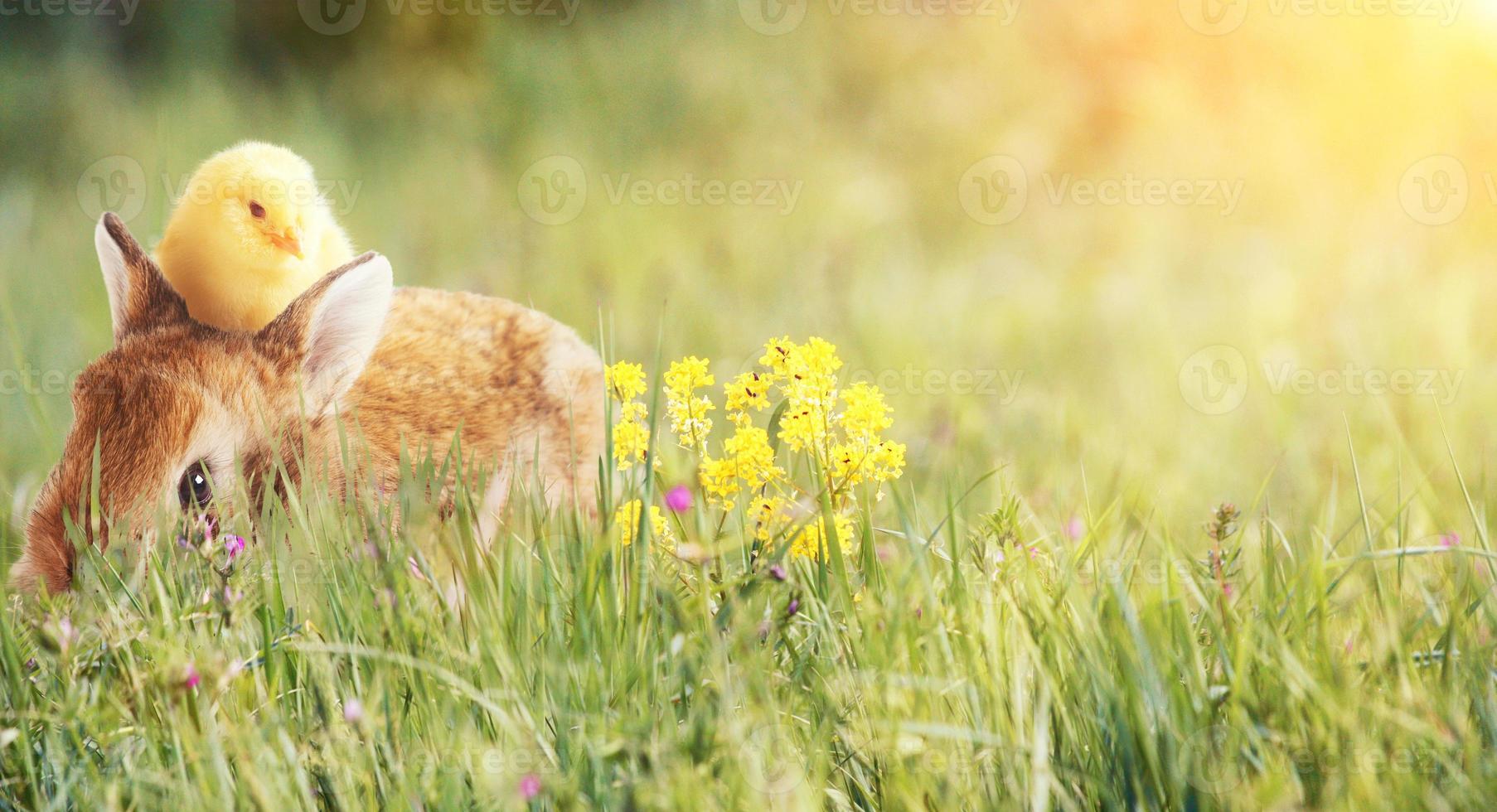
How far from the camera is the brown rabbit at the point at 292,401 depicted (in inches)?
100

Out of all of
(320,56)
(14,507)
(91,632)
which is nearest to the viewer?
(91,632)

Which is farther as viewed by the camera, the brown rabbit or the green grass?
the brown rabbit

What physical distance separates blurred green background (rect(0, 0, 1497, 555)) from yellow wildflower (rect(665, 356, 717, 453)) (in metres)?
1.73

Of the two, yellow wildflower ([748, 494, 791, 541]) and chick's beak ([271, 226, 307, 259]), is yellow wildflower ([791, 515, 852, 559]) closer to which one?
yellow wildflower ([748, 494, 791, 541])

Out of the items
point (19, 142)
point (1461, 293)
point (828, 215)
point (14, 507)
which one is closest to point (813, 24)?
point (828, 215)

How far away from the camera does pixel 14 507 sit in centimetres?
319

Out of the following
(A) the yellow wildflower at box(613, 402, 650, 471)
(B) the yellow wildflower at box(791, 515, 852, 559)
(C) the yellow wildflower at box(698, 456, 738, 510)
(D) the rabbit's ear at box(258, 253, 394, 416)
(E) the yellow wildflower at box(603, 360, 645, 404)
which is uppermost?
(D) the rabbit's ear at box(258, 253, 394, 416)

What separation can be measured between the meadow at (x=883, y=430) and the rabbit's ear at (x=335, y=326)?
0.37 m

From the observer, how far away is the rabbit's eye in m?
2.58

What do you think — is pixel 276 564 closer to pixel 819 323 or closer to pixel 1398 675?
pixel 1398 675

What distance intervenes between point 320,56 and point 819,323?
150 inches

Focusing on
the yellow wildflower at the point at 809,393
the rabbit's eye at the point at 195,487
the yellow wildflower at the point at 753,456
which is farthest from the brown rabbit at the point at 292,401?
the yellow wildflower at the point at 809,393

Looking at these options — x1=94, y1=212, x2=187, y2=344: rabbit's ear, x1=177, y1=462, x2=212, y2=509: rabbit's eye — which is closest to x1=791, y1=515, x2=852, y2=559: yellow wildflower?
x1=177, y1=462, x2=212, y2=509: rabbit's eye

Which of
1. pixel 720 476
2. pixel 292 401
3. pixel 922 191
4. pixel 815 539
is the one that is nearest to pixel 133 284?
pixel 292 401
